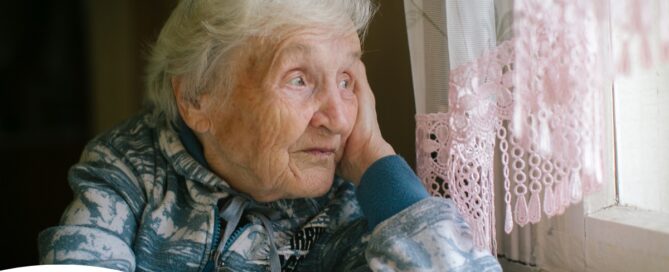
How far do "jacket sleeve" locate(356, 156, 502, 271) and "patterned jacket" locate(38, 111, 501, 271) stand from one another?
103 mm

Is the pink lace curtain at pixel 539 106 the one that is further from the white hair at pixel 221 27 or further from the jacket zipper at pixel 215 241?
the jacket zipper at pixel 215 241

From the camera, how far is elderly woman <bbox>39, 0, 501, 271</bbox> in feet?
4.28

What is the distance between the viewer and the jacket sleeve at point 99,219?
1320mm

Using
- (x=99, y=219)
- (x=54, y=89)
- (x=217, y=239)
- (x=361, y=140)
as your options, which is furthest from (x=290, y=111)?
(x=54, y=89)

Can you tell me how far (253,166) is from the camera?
138 centimetres

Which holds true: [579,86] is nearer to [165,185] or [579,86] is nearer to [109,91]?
[165,185]

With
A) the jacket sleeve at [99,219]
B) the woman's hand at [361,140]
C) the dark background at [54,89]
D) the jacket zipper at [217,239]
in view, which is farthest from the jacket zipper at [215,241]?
the dark background at [54,89]

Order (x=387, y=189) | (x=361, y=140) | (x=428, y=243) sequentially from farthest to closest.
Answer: (x=361, y=140), (x=387, y=189), (x=428, y=243)

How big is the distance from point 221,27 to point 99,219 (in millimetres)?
422

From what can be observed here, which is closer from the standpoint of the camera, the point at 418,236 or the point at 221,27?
the point at 418,236

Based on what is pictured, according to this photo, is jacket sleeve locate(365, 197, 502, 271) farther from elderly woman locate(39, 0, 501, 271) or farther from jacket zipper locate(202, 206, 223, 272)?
jacket zipper locate(202, 206, 223, 272)

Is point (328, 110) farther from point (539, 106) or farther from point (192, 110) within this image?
point (539, 106)

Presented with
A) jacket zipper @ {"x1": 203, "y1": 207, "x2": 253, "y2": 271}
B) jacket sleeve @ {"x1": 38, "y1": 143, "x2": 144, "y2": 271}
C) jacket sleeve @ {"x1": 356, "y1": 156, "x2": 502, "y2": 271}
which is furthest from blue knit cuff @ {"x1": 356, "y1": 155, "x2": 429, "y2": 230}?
jacket sleeve @ {"x1": 38, "y1": 143, "x2": 144, "y2": 271}

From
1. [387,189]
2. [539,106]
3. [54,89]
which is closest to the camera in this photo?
[539,106]
